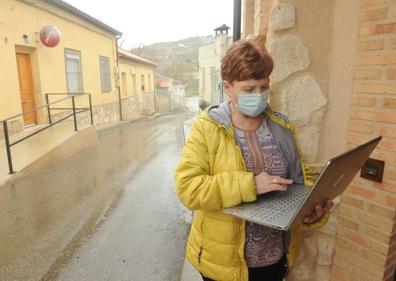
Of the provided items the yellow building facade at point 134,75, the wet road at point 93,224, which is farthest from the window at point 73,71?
the wet road at point 93,224

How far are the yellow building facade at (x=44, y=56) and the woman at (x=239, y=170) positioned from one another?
7.97 m

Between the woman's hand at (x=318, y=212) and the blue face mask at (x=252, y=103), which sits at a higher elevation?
the blue face mask at (x=252, y=103)

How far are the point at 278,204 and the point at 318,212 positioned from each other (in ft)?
0.61

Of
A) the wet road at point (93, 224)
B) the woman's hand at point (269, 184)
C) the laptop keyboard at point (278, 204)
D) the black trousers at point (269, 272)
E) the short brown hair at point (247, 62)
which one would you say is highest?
the short brown hair at point (247, 62)

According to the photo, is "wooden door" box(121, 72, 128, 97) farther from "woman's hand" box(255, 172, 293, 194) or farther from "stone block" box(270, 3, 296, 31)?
"woman's hand" box(255, 172, 293, 194)

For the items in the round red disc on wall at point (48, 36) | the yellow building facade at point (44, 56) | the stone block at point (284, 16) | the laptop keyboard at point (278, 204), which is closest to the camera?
the laptop keyboard at point (278, 204)

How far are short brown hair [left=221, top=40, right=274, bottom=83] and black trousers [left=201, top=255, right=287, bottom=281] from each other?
36.0 inches

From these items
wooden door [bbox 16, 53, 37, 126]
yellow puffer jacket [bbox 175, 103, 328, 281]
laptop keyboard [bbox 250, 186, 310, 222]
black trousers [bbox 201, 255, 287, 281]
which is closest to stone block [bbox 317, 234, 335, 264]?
black trousers [bbox 201, 255, 287, 281]

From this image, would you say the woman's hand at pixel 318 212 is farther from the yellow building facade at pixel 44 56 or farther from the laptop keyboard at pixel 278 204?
the yellow building facade at pixel 44 56

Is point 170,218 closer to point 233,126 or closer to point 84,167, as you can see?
point 233,126

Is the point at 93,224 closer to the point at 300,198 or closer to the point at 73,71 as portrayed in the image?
the point at 300,198

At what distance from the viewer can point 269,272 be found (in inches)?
60.9

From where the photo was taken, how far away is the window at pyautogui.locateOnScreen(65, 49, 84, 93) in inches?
437

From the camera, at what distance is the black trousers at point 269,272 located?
151 centimetres
